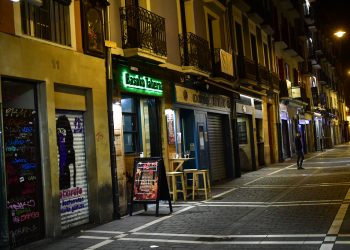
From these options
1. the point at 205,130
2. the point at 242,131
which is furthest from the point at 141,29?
the point at 242,131

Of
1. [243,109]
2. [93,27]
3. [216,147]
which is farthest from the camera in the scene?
[243,109]

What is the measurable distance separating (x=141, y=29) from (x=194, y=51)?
4106mm

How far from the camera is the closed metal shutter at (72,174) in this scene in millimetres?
9758

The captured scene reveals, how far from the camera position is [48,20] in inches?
386

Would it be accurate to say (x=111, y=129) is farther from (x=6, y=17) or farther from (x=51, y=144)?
(x=6, y=17)

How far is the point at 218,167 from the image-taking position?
63.9ft

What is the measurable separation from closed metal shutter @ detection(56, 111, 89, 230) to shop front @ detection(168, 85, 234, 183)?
5001 millimetres

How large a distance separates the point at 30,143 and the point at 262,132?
62.8 feet

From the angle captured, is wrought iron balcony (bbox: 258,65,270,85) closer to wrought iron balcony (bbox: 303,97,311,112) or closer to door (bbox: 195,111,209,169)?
door (bbox: 195,111,209,169)

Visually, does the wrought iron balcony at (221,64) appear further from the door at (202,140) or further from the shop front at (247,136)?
the shop front at (247,136)

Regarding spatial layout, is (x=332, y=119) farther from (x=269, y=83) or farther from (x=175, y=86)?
(x=175, y=86)

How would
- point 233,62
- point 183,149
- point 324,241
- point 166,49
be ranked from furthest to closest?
1. point 233,62
2. point 183,149
3. point 166,49
4. point 324,241

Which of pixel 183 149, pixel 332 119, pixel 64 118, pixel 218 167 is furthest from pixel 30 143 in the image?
pixel 332 119

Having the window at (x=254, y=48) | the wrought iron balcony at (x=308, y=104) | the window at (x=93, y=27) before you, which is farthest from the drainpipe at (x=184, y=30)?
the wrought iron balcony at (x=308, y=104)
